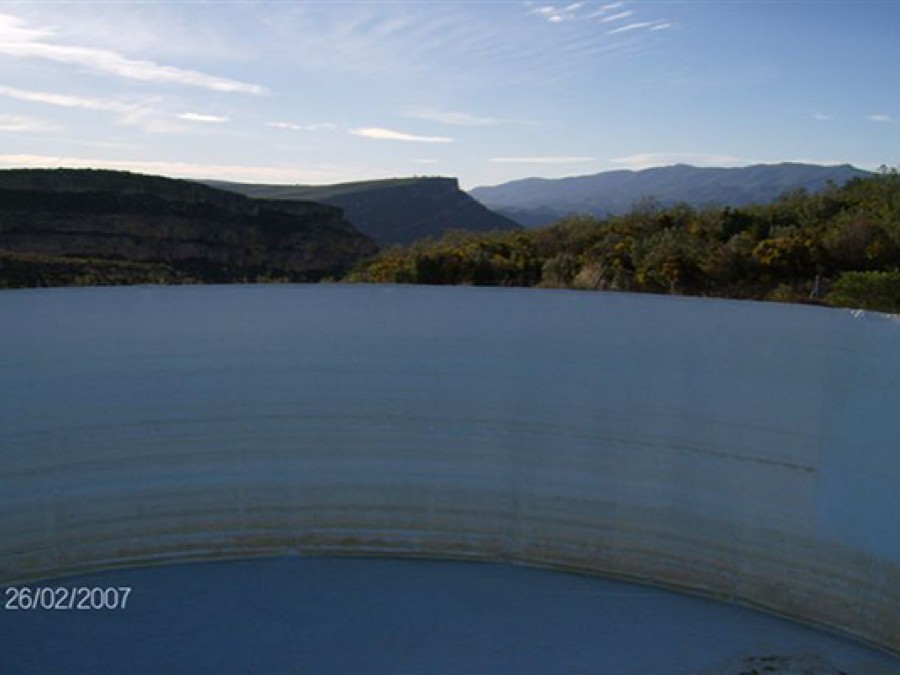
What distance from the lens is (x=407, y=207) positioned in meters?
53.6

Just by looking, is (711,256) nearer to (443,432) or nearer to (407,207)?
(443,432)

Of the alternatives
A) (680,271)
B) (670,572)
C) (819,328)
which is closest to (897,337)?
(819,328)

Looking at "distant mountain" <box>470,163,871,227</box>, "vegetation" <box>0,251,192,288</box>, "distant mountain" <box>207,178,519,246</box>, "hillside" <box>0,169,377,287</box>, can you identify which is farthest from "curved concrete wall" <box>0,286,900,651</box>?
"distant mountain" <box>470,163,871,227</box>

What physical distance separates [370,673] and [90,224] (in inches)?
1071

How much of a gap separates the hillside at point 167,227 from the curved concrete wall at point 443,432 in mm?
20003

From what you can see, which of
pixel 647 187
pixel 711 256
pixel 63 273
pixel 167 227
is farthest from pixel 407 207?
pixel 647 187

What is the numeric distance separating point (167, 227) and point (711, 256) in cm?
2019

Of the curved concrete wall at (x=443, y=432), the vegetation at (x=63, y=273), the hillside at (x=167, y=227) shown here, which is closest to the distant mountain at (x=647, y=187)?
the hillside at (x=167, y=227)

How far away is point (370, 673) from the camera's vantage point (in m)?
5.85

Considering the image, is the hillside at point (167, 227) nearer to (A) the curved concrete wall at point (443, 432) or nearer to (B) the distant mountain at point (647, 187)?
(A) the curved concrete wall at point (443, 432)

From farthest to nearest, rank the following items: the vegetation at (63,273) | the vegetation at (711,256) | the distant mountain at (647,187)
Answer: the distant mountain at (647,187) < the vegetation at (63,273) < the vegetation at (711,256)

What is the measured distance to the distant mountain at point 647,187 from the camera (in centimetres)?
9625

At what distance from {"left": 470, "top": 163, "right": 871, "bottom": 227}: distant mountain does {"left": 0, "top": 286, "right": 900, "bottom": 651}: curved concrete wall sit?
75.4m

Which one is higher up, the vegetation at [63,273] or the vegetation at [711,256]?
the vegetation at [711,256]
